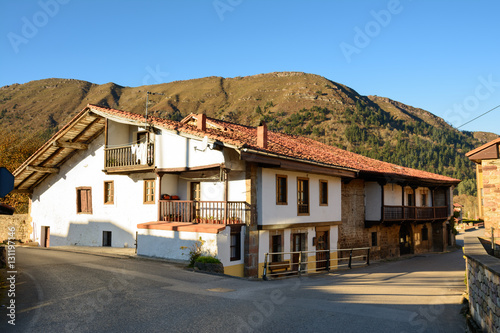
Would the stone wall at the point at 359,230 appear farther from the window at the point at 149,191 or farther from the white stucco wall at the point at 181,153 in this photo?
the window at the point at 149,191

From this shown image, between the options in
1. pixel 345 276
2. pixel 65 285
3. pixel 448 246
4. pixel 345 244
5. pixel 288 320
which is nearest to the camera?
pixel 288 320

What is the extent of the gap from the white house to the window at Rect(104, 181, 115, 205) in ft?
0.17

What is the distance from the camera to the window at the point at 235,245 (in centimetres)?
1644

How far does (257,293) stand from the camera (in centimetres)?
1125

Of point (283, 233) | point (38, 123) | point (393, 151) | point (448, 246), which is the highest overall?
point (38, 123)

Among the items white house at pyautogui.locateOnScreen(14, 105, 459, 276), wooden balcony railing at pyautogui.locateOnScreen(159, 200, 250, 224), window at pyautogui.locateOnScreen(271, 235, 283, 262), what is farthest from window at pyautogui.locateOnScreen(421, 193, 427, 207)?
wooden balcony railing at pyautogui.locateOnScreen(159, 200, 250, 224)

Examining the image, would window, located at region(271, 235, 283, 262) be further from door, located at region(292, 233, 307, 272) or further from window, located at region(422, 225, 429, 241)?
window, located at region(422, 225, 429, 241)

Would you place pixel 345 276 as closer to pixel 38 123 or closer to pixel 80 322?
pixel 80 322

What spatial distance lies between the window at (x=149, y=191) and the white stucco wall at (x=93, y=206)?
20 centimetres

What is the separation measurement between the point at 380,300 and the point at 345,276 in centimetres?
606

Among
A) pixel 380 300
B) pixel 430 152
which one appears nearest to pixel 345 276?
pixel 380 300

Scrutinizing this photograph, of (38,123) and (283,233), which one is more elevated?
(38,123)

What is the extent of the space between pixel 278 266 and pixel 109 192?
1022 cm

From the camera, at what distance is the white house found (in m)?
16.8
